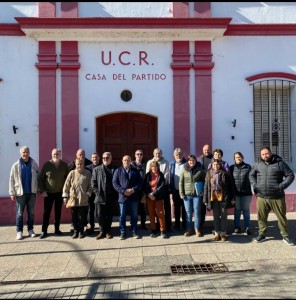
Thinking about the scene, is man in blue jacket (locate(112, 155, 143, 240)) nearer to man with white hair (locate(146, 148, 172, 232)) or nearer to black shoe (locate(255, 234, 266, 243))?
man with white hair (locate(146, 148, 172, 232))

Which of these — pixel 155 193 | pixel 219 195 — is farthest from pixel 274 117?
pixel 155 193

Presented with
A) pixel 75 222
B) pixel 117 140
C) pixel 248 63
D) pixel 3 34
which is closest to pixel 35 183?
pixel 75 222

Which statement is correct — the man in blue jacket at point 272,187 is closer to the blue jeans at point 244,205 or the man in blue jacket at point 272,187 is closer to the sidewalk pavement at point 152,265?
the sidewalk pavement at point 152,265

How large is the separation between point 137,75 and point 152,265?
4805 mm

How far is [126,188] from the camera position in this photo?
7410 mm

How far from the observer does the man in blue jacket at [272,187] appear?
687 centimetres

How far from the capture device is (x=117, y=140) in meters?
Result: 9.30

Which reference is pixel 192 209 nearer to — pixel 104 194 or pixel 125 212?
Answer: pixel 125 212

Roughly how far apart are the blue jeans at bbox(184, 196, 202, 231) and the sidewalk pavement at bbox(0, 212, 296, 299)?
0.28 m

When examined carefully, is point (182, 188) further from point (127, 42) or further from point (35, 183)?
point (127, 42)

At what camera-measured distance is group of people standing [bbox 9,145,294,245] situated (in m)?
7.08

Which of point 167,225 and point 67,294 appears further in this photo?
point 167,225

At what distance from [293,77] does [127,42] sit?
4058 mm

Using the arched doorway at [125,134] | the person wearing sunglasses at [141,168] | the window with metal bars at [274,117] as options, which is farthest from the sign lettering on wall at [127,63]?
the window with metal bars at [274,117]
